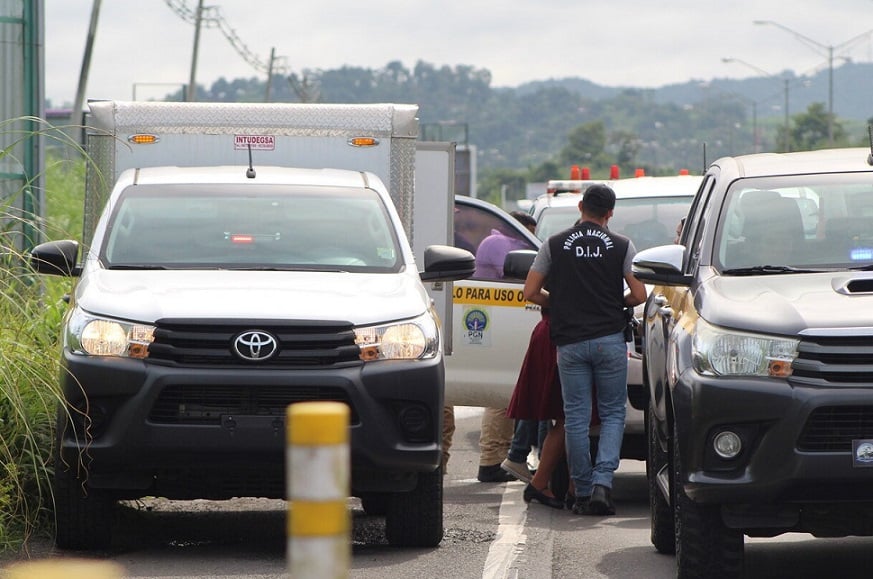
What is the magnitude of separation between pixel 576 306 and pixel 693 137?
155 metres

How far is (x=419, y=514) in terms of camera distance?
8.45m

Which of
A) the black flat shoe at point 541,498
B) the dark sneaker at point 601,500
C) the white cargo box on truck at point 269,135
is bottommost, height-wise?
the black flat shoe at point 541,498

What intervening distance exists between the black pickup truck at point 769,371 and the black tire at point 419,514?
1121 millimetres

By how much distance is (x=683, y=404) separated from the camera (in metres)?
6.91

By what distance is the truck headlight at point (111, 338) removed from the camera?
7.85 meters

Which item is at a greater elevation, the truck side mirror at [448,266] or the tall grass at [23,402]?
the truck side mirror at [448,266]

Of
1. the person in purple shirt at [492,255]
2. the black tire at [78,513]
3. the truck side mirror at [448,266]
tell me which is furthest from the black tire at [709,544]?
the person in purple shirt at [492,255]

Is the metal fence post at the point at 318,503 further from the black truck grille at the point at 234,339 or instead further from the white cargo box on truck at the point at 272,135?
the white cargo box on truck at the point at 272,135

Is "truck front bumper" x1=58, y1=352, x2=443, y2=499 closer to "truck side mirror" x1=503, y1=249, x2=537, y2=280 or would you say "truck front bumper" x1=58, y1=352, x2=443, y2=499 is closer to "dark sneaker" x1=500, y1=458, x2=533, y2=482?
"truck side mirror" x1=503, y1=249, x2=537, y2=280

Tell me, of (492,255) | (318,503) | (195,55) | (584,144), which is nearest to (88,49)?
(195,55)

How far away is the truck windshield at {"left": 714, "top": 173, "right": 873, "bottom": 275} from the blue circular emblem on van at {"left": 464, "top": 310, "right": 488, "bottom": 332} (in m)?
4.28

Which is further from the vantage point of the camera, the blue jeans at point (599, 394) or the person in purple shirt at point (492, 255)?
the person in purple shirt at point (492, 255)

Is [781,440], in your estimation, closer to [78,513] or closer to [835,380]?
[835,380]

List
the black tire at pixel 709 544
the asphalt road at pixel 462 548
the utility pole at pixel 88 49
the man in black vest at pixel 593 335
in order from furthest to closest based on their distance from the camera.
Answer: the utility pole at pixel 88 49, the man in black vest at pixel 593 335, the asphalt road at pixel 462 548, the black tire at pixel 709 544
